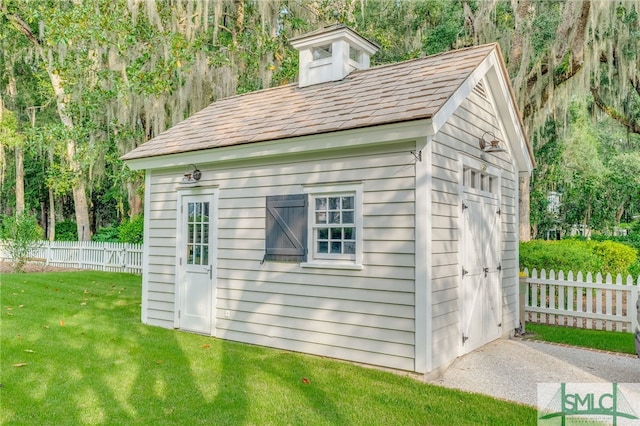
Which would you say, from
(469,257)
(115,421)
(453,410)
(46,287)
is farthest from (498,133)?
(46,287)

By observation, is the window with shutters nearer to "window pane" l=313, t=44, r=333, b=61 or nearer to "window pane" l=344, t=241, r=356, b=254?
"window pane" l=344, t=241, r=356, b=254

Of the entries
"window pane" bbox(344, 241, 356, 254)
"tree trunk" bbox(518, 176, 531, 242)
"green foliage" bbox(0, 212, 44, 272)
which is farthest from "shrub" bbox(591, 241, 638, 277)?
"green foliage" bbox(0, 212, 44, 272)

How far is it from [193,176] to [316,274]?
102 inches

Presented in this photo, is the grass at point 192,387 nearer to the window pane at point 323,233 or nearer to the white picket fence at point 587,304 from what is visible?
the window pane at point 323,233

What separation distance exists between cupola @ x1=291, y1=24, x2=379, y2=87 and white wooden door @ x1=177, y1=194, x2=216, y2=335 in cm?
264

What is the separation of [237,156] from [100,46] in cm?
681

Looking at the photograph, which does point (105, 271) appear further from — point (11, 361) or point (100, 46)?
point (11, 361)

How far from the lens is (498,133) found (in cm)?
686

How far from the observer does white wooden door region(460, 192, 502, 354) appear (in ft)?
18.4

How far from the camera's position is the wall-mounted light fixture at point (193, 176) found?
671 cm

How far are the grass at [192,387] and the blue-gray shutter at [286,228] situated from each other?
1228 mm

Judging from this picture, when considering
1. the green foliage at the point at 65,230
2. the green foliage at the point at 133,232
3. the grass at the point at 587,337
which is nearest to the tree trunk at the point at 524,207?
the grass at the point at 587,337

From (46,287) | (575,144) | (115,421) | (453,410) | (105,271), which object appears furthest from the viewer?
(575,144)

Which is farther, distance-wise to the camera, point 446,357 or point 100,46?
point 100,46
